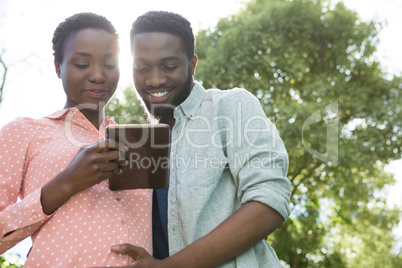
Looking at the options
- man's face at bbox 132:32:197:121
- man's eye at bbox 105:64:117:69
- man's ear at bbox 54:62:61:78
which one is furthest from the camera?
man's ear at bbox 54:62:61:78

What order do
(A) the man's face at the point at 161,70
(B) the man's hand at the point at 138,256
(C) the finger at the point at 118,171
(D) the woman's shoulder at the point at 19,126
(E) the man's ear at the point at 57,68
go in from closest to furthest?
(B) the man's hand at the point at 138,256 → (C) the finger at the point at 118,171 → (D) the woman's shoulder at the point at 19,126 → (A) the man's face at the point at 161,70 → (E) the man's ear at the point at 57,68

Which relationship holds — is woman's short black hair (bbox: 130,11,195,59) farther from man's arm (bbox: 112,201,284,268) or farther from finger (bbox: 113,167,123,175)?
man's arm (bbox: 112,201,284,268)

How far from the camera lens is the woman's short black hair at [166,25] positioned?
2.11 m

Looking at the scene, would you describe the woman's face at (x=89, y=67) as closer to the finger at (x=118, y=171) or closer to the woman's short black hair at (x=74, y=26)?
the woman's short black hair at (x=74, y=26)

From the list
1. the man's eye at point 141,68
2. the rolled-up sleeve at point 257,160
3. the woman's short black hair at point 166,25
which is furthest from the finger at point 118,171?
the woman's short black hair at point 166,25

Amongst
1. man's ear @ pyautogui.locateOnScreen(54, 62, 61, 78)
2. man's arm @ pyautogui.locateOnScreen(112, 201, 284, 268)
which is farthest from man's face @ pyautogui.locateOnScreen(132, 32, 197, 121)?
man's arm @ pyautogui.locateOnScreen(112, 201, 284, 268)

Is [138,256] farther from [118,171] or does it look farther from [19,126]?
[19,126]

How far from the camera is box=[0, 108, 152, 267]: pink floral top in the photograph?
171 cm

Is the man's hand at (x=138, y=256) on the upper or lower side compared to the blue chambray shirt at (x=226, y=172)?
lower

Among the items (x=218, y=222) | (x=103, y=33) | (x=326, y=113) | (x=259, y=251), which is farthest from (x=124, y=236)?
(x=326, y=113)

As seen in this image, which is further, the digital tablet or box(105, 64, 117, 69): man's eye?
box(105, 64, 117, 69): man's eye

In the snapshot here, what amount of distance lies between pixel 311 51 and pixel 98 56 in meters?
8.63

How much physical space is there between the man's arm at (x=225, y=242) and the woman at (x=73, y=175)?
17cm

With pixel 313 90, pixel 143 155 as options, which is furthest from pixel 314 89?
pixel 143 155
